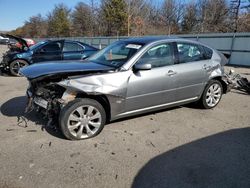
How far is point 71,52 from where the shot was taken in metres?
11.4

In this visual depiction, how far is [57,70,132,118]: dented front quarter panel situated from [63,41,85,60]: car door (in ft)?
22.2

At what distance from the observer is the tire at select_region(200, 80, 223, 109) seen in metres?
6.34

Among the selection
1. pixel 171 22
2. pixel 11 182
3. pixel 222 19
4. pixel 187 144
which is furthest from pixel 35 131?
pixel 171 22

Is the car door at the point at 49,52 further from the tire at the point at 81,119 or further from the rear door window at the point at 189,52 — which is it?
the tire at the point at 81,119

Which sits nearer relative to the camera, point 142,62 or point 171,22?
point 142,62

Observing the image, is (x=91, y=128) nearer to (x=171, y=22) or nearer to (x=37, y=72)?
(x=37, y=72)

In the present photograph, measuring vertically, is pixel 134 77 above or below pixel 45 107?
above

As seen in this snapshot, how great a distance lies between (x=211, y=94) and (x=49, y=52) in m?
7.13

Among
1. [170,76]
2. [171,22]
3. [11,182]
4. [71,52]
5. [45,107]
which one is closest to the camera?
[11,182]

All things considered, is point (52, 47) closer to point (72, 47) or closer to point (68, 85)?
point (72, 47)

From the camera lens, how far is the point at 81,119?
4664 mm

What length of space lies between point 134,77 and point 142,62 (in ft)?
1.18

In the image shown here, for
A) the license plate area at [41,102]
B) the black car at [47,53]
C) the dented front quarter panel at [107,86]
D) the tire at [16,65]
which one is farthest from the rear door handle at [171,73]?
the tire at [16,65]

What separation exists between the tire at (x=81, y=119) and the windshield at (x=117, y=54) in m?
0.91
